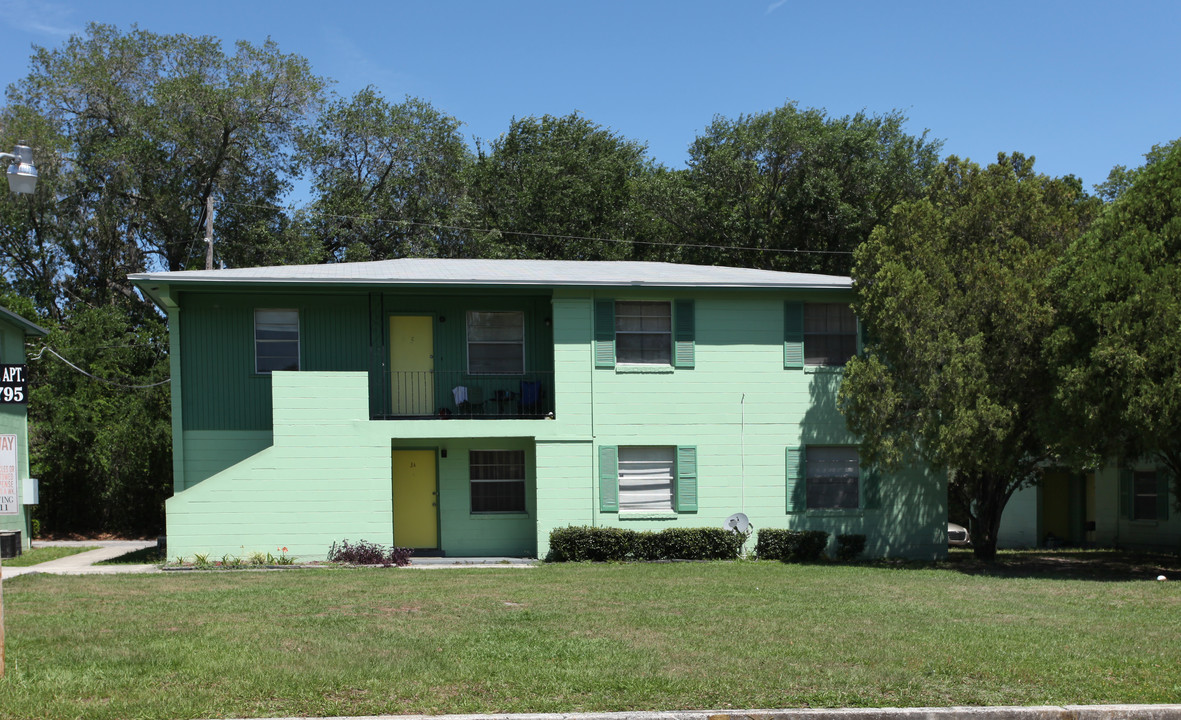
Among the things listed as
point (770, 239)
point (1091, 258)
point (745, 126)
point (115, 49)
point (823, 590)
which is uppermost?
point (115, 49)

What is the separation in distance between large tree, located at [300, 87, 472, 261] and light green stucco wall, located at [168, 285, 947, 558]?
58.6 ft

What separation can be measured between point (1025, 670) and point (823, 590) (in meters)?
5.69

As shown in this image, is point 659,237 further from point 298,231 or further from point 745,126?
point 298,231

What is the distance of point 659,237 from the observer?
37938 millimetres

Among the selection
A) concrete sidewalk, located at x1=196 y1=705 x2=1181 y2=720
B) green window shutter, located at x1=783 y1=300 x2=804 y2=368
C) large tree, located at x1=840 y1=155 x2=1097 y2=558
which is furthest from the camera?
green window shutter, located at x1=783 y1=300 x2=804 y2=368

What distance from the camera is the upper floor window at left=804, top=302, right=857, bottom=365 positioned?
19.8 m

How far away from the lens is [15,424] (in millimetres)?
23547

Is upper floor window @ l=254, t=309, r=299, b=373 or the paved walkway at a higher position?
upper floor window @ l=254, t=309, r=299, b=373

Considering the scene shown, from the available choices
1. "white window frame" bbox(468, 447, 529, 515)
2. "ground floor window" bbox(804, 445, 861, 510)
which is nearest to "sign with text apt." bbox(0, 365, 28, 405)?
"white window frame" bbox(468, 447, 529, 515)

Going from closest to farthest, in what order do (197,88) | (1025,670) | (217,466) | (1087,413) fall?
(1025,670)
(1087,413)
(217,466)
(197,88)

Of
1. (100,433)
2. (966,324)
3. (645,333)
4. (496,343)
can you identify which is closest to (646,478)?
(645,333)

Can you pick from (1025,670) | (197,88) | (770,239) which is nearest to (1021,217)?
(1025,670)

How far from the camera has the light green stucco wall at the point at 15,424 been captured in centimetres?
2266

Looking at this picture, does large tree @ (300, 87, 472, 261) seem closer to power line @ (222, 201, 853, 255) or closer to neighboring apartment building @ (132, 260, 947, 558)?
power line @ (222, 201, 853, 255)
